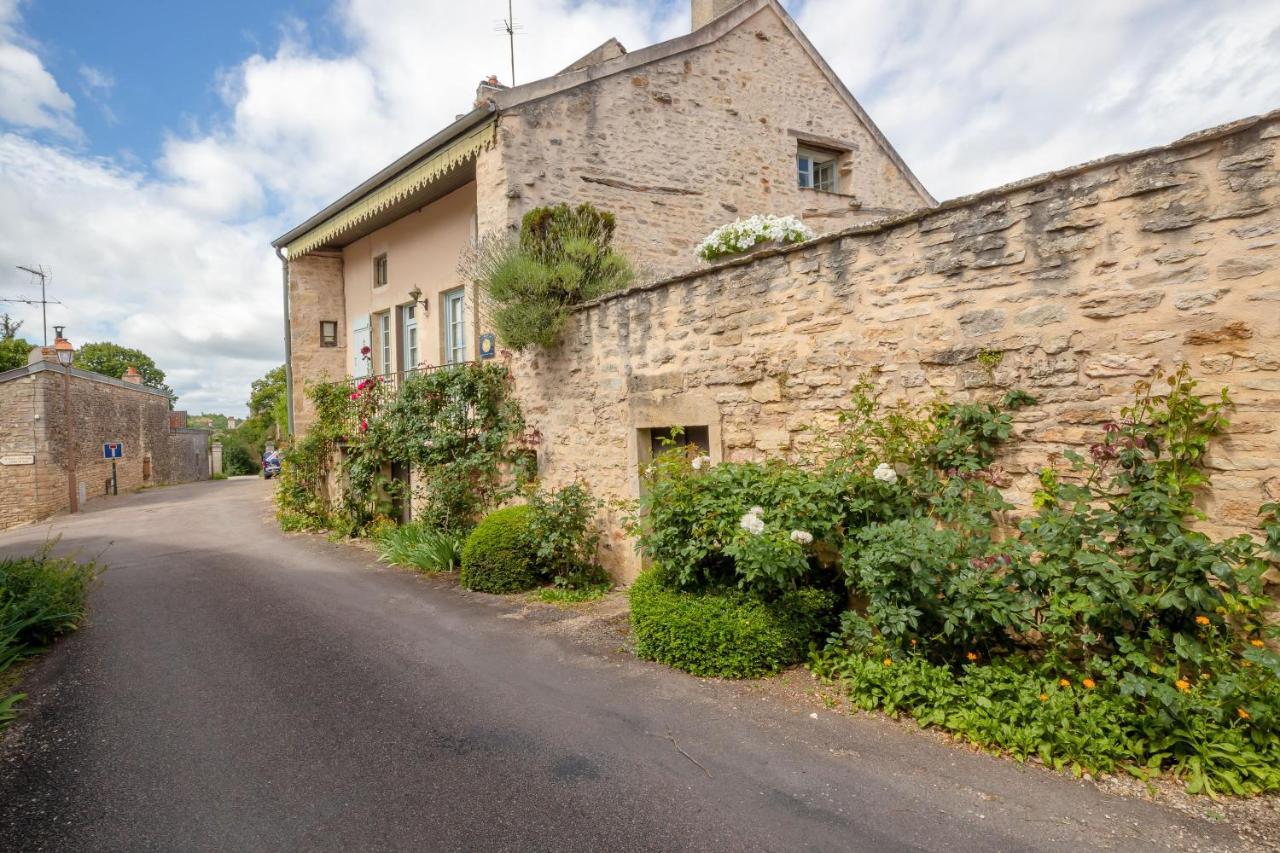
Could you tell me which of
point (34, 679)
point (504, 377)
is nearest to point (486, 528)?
point (504, 377)

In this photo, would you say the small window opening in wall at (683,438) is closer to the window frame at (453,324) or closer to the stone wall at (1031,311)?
the stone wall at (1031,311)

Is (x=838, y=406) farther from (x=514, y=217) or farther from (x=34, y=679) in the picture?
(x=34, y=679)

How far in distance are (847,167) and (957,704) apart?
1018cm

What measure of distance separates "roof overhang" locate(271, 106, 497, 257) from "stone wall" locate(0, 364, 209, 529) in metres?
9.81

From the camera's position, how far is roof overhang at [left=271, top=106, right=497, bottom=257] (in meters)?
8.66

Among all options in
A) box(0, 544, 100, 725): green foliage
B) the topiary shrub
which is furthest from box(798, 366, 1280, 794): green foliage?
box(0, 544, 100, 725): green foliage

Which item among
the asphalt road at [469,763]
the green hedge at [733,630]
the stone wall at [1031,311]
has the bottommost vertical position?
the asphalt road at [469,763]

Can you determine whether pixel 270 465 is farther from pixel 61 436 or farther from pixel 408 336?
pixel 408 336

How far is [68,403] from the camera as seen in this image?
711 inches

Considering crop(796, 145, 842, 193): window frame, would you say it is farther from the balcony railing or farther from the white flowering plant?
the balcony railing

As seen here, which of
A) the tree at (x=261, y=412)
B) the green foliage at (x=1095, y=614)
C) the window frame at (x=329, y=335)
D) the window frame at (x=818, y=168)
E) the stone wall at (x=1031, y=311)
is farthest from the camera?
the tree at (x=261, y=412)

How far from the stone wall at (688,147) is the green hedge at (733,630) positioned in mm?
5749

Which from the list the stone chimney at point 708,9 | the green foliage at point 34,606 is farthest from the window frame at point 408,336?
the stone chimney at point 708,9

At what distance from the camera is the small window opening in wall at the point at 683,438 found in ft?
20.0
